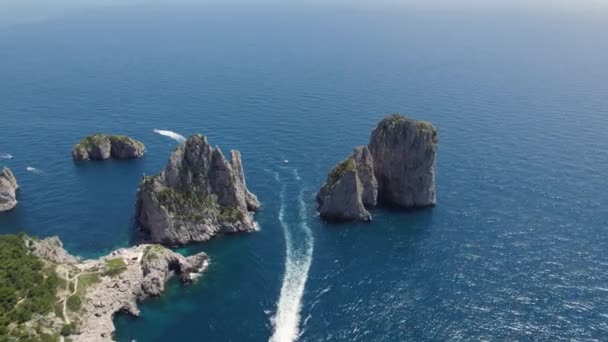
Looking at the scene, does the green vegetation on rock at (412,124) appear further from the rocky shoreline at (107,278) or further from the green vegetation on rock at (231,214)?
the rocky shoreline at (107,278)

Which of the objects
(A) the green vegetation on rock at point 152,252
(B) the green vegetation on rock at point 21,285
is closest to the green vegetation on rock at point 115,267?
(A) the green vegetation on rock at point 152,252

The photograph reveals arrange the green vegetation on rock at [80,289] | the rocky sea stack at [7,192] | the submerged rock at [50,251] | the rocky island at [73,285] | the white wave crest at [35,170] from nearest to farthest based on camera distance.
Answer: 1. the rocky island at [73,285]
2. the green vegetation on rock at [80,289]
3. the submerged rock at [50,251]
4. the rocky sea stack at [7,192]
5. the white wave crest at [35,170]

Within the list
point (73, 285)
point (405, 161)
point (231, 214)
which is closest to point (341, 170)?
point (405, 161)

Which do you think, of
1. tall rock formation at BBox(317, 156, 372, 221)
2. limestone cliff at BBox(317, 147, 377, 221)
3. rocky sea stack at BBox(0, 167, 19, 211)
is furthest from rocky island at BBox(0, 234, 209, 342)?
rocky sea stack at BBox(0, 167, 19, 211)

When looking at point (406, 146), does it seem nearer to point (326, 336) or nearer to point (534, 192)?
point (534, 192)

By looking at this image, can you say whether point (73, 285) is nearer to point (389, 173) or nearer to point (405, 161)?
point (389, 173)

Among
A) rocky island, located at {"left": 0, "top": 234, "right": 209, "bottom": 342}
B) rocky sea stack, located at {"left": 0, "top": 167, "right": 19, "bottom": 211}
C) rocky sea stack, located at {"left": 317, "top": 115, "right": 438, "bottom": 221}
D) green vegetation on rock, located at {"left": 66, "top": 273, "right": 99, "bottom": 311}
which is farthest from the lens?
rocky sea stack, located at {"left": 0, "top": 167, "right": 19, "bottom": 211}

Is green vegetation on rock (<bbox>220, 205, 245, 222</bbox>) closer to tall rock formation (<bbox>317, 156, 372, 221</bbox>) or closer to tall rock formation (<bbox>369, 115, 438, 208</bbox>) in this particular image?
tall rock formation (<bbox>317, 156, 372, 221</bbox>)
